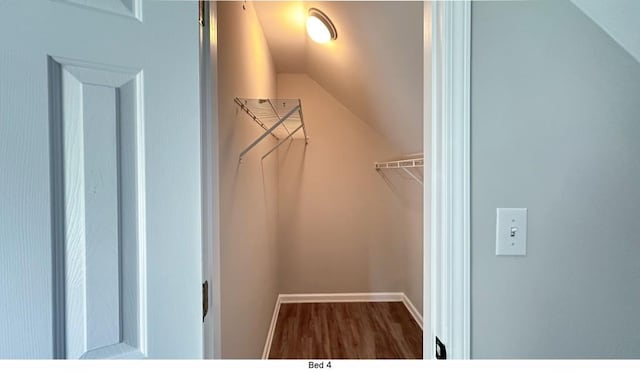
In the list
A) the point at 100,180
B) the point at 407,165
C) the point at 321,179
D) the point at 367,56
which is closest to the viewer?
the point at 100,180

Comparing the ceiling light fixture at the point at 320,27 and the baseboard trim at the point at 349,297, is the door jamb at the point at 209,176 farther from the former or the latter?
the baseboard trim at the point at 349,297

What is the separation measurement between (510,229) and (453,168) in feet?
0.69

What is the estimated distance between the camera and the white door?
43cm

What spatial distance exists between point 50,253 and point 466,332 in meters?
0.90

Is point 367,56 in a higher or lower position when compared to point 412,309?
higher

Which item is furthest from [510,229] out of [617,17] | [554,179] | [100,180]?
[100,180]

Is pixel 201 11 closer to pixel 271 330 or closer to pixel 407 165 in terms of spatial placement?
pixel 407 165

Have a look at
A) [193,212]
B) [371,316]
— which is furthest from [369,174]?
[193,212]

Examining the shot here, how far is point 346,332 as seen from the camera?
2.32 meters

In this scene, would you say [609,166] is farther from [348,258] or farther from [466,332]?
[348,258]

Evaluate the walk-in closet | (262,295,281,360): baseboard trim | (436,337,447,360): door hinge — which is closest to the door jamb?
the walk-in closet

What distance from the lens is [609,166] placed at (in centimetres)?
64

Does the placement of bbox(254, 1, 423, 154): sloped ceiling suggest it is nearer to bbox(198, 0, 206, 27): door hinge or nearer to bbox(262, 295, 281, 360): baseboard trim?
bbox(198, 0, 206, 27): door hinge

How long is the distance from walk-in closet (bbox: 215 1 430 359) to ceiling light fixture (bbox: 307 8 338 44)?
0.03 ft
